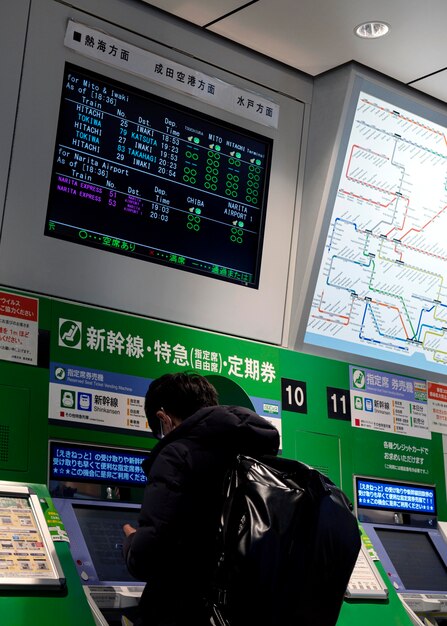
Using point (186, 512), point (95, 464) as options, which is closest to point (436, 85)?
point (95, 464)

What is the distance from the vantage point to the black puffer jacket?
271 cm

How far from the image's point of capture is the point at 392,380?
16.4 feet

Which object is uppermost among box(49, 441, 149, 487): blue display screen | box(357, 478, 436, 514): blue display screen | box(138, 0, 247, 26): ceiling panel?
box(138, 0, 247, 26): ceiling panel

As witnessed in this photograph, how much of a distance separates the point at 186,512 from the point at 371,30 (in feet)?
8.21

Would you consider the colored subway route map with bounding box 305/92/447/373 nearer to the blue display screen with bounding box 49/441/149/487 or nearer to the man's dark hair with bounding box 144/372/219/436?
the blue display screen with bounding box 49/441/149/487

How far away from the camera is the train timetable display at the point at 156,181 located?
4004 millimetres

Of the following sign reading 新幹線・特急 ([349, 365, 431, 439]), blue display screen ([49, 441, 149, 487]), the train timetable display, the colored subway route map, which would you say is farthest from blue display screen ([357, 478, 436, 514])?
blue display screen ([49, 441, 149, 487])

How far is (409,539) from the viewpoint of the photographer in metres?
4.61

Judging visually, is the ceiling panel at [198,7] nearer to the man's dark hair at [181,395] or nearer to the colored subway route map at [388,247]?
the colored subway route map at [388,247]

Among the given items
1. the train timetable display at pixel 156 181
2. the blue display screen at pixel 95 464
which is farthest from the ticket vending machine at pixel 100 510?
the train timetable display at pixel 156 181

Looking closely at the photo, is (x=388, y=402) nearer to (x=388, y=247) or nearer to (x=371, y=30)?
(x=388, y=247)

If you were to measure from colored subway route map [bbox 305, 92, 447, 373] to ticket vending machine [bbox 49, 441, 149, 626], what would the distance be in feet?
4.02

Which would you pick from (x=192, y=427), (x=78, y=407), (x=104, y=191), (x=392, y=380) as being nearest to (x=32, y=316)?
(x=78, y=407)

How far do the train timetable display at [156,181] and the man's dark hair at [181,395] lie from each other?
3.44ft
